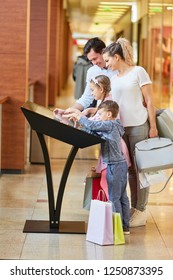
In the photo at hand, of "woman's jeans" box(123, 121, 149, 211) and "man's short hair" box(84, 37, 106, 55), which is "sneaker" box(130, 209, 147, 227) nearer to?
"woman's jeans" box(123, 121, 149, 211)

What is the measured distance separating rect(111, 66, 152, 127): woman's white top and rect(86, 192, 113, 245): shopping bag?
0.82 m

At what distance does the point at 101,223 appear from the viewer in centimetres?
591

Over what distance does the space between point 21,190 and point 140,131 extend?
226 cm

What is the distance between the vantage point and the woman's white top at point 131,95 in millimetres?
6316

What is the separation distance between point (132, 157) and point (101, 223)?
879 millimetres

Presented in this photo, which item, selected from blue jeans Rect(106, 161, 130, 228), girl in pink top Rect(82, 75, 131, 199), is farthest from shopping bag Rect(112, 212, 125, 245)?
girl in pink top Rect(82, 75, 131, 199)

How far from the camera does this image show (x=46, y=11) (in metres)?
15.2

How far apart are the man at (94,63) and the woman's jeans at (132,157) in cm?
69

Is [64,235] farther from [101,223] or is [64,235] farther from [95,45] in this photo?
[95,45]

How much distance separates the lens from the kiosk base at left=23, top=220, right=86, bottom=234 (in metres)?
6.35

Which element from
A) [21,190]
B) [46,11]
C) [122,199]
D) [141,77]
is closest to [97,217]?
[122,199]

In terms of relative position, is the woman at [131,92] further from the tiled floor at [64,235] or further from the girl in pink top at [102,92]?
the tiled floor at [64,235]

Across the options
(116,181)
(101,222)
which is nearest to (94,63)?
(116,181)

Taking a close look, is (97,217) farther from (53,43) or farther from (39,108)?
(53,43)
